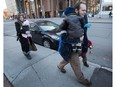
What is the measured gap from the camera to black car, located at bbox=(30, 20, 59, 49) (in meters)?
5.89

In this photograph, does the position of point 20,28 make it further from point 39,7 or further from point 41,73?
point 39,7

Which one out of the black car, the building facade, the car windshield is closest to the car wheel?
the black car

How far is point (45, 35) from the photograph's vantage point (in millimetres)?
6184

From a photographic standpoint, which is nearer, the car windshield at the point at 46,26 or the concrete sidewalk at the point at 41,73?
the concrete sidewalk at the point at 41,73

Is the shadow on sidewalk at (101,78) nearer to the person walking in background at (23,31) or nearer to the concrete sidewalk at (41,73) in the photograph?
the concrete sidewalk at (41,73)

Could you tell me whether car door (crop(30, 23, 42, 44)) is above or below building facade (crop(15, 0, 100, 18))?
below

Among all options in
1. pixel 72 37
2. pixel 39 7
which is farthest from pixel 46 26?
pixel 39 7

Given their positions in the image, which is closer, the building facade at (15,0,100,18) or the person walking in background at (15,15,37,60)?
the person walking in background at (15,15,37,60)

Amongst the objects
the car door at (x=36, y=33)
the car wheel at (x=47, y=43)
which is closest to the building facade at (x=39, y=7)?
the car door at (x=36, y=33)

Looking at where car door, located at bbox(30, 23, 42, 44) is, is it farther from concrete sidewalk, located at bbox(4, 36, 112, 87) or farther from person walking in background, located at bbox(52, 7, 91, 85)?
person walking in background, located at bbox(52, 7, 91, 85)

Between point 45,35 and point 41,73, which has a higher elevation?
point 45,35

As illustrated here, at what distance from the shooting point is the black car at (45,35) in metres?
5.89

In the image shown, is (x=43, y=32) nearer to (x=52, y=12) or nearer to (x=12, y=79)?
(x=12, y=79)

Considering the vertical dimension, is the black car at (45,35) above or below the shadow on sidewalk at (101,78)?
above
